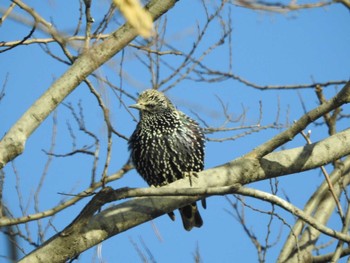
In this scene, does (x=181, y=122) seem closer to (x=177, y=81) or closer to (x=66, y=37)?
(x=177, y=81)

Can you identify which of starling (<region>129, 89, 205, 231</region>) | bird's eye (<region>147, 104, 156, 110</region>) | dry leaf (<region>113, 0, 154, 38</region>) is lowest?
dry leaf (<region>113, 0, 154, 38</region>)

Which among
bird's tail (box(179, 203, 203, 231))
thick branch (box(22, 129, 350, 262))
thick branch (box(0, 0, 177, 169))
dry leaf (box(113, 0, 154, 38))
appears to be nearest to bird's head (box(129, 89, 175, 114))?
bird's tail (box(179, 203, 203, 231))

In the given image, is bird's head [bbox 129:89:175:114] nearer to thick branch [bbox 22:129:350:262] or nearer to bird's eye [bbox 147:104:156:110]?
bird's eye [bbox 147:104:156:110]

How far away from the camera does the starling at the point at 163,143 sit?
6.56 metres

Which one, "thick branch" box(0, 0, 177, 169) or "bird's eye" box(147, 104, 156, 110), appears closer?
"thick branch" box(0, 0, 177, 169)

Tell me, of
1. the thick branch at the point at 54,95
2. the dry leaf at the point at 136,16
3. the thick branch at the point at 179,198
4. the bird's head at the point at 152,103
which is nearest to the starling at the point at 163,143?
the bird's head at the point at 152,103

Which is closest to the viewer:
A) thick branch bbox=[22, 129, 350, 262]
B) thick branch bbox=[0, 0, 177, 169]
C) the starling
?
thick branch bbox=[0, 0, 177, 169]

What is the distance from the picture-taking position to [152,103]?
6859 millimetres

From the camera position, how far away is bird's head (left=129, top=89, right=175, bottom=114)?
683 centimetres

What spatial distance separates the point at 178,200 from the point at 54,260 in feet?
3.25

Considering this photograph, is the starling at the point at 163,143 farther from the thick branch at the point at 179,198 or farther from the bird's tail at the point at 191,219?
the thick branch at the point at 179,198

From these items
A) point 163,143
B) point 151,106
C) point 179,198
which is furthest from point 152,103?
point 179,198

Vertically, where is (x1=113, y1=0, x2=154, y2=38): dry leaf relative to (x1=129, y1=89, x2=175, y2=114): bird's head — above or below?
below

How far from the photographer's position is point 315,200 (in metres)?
6.54
